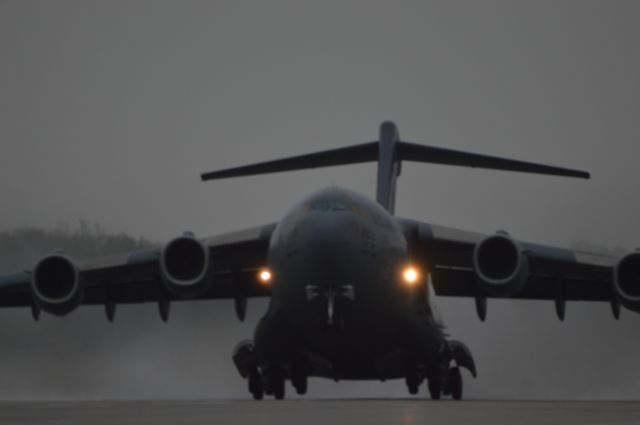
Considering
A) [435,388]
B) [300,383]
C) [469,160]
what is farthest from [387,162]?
[300,383]

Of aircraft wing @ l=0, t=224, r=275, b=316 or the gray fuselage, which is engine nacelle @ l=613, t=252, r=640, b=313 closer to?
the gray fuselage

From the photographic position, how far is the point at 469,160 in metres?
21.5

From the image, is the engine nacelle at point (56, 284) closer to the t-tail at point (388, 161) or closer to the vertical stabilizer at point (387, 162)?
the t-tail at point (388, 161)

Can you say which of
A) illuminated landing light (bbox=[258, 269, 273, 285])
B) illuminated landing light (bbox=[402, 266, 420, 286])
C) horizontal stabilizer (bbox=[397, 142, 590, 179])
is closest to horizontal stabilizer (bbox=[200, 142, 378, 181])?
horizontal stabilizer (bbox=[397, 142, 590, 179])

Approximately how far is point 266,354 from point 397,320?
244cm

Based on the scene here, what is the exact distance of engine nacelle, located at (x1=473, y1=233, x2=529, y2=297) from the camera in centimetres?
1812

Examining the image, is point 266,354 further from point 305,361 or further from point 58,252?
point 58,252

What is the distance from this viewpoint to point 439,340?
19.9m

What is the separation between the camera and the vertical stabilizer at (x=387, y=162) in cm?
2284

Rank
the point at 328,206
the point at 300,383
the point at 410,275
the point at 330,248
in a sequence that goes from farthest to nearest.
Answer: the point at 300,383
the point at 410,275
the point at 328,206
the point at 330,248

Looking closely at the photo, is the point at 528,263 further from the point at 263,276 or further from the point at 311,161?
the point at 263,276

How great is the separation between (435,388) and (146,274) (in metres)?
5.52

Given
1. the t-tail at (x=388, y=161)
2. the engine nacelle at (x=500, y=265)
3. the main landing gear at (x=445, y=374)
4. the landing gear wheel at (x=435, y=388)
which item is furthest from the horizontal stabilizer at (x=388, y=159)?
the landing gear wheel at (x=435, y=388)

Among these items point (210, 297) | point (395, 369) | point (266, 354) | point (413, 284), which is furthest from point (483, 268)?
point (210, 297)
